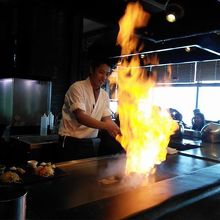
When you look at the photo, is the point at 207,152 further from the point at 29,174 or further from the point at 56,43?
the point at 56,43

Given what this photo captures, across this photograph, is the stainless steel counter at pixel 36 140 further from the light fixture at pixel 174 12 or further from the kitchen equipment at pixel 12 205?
the kitchen equipment at pixel 12 205

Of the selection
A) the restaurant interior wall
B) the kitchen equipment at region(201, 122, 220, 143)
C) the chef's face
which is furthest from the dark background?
the restaurant interior wall

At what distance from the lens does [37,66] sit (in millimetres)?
4309

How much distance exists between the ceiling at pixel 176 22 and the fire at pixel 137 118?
0.08m

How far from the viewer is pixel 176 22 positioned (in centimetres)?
215

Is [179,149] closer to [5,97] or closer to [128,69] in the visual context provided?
[128,69]

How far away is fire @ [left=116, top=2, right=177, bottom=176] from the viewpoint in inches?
86.4

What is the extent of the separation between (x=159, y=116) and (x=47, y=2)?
158 centimetres

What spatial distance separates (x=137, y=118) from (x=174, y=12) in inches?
39.4

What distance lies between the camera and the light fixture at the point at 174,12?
2.03 metres

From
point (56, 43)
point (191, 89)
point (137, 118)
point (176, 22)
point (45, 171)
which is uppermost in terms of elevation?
point (56, 43)

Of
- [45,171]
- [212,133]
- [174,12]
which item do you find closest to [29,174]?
[45,171]

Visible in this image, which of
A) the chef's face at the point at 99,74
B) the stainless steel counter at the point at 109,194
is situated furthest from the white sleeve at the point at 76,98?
the stainless steel counter at the point at 109,194

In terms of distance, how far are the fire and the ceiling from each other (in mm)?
79
